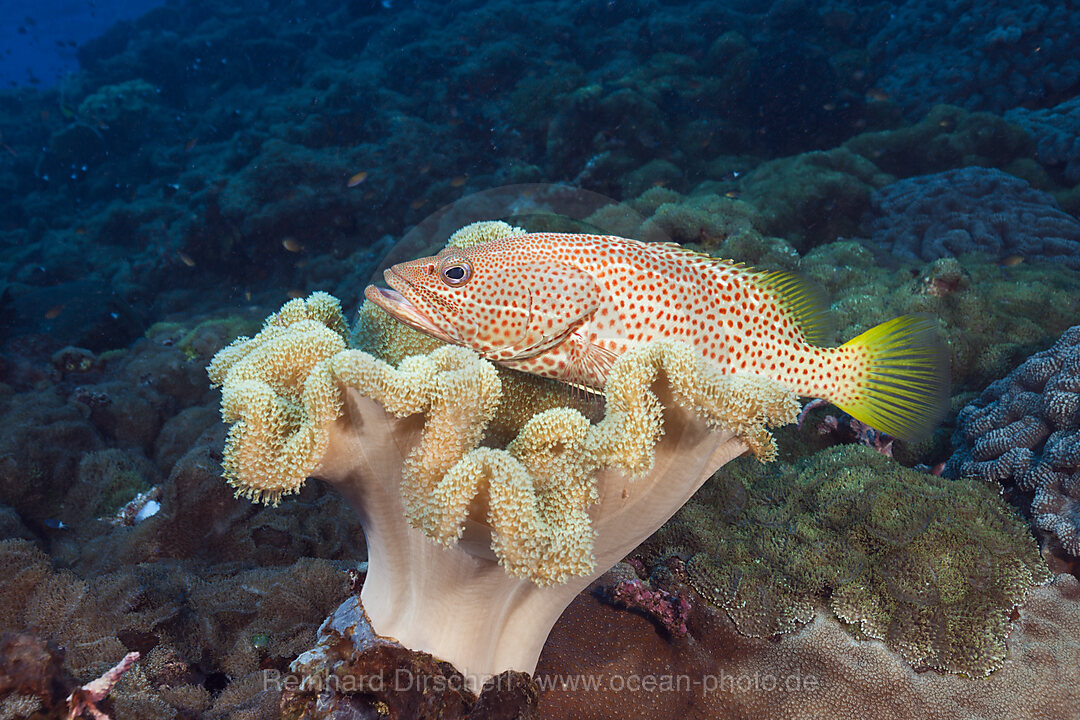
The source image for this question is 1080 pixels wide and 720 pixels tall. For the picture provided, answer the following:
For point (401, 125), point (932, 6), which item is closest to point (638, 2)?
point (932, 6)

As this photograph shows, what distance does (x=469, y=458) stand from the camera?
5.40 ft

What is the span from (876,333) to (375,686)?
2.48m

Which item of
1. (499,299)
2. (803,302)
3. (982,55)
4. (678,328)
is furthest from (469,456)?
(982,55)

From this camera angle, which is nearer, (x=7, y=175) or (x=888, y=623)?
(x=888, y=623)

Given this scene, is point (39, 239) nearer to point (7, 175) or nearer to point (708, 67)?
point (7, 175)

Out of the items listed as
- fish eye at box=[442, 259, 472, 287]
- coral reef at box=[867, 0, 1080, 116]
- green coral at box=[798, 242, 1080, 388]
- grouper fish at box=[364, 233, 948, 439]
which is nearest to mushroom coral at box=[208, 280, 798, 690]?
grouper fish at box=[364, 233, 948, 439]

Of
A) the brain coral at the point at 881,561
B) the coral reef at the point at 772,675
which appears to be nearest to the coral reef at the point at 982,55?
the brain coral at the point at 881,561

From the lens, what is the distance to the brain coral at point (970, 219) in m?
8.30

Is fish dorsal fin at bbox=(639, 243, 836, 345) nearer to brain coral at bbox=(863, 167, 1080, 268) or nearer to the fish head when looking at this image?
the fish head

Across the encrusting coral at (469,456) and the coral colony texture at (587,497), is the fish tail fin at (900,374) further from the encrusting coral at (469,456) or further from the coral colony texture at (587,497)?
the encrusting coral at (469,456)

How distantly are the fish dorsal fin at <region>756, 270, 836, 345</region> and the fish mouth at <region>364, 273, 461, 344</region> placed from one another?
1.47 m

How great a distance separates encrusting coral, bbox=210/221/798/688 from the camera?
1641mm

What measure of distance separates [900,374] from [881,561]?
0.93 metres

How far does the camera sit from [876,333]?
2.47 metres
